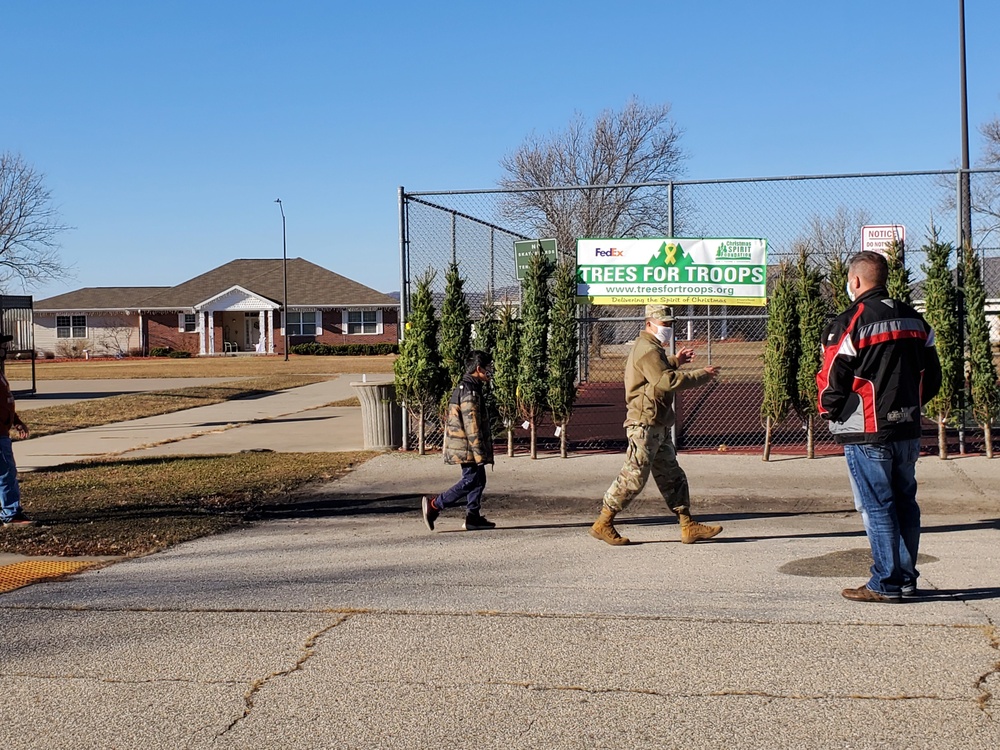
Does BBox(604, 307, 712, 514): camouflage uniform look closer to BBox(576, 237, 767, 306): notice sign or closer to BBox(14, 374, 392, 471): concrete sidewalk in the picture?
BBox(576, 237, 767, 306): notice sign

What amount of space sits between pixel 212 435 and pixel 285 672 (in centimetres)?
1228

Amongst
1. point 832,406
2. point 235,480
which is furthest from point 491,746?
point 235,480

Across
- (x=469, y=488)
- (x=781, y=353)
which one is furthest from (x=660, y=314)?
(x=781, y=353)

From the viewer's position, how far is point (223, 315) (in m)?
61.3

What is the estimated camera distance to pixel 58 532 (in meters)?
8.96

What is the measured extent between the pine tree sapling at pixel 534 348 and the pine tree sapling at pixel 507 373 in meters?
0.12

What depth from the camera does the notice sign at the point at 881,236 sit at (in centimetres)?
1252

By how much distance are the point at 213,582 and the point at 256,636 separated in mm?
1470

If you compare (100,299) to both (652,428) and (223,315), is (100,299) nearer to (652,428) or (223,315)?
(223,315)

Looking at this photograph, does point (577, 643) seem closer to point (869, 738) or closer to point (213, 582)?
point (869, 738)

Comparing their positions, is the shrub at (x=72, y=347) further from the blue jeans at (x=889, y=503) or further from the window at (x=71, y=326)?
the blue jeans at (x=889, y=503)

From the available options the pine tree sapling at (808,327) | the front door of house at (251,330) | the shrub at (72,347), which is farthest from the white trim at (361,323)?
the pine tree sapling at (808,327)

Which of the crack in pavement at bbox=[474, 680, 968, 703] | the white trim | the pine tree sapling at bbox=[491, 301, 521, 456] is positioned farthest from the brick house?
the crack in pavement at bbox=[474, 680, 968, 703]

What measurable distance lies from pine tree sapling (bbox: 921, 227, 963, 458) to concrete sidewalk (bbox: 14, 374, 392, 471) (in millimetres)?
7226
